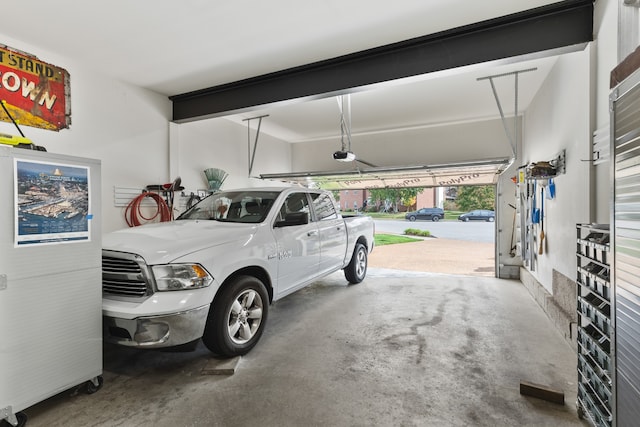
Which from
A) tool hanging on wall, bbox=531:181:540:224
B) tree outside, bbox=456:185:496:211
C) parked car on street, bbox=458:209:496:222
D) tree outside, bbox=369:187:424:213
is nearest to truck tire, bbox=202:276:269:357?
tool hanging on wall, bbox=531:181:540:224

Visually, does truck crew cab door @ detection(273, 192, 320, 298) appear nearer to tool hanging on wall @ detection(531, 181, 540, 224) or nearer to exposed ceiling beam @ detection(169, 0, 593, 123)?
exposed ceiling beam @ detection(169, 0, 593, 123)

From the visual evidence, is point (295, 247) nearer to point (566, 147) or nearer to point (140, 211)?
point (140, 211)

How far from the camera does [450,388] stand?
2338 mm

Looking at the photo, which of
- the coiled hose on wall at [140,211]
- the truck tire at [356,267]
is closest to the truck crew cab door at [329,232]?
the truck tire at [356,267]

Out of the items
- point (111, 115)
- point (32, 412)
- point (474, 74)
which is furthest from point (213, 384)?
point (474, 74)

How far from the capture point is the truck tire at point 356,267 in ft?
17.9

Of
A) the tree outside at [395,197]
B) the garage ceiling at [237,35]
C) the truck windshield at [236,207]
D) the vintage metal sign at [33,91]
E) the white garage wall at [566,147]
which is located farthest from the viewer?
the tree outside at [395,197]

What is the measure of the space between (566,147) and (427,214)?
49.6ft

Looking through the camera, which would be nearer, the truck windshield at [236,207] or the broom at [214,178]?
the truck windshield at [236,207]

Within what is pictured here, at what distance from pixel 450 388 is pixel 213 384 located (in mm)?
1818

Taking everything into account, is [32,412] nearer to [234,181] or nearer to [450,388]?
[450,388]

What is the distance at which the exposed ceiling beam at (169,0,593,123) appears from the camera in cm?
284

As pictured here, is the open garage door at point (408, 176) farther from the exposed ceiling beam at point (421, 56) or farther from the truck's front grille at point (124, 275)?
the truck's front grille at point (124, 275)

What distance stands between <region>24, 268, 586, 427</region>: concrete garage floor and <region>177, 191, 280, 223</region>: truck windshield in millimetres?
1338
